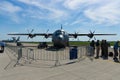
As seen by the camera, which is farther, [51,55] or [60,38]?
[60,38]

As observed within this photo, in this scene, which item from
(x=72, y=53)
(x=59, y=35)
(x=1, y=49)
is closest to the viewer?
(x=72, y=53)

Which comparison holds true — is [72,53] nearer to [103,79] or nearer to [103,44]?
[103,44]

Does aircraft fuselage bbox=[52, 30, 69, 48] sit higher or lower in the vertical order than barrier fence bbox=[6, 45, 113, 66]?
higher

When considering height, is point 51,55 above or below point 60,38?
below

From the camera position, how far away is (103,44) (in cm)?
2042

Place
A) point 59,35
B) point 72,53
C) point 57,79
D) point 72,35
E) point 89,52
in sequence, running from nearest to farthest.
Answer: point 57,79
point 72,53
point 89,52
point 59,35
point 72,35

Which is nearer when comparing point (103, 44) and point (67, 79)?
point (67, 79)


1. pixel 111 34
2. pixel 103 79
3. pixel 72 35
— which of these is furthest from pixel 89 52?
pixel 111 34

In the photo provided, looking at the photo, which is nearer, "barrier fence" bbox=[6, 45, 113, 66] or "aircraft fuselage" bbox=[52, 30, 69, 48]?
"barrier fence" bbox=[6, 45, 113, 66]

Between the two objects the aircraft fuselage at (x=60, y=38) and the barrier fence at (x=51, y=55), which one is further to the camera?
the aircraft fuselage at (x=60, y=38)

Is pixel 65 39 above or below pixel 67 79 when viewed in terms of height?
above

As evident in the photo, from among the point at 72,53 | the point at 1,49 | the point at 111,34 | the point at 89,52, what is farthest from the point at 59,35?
the point at 111,34

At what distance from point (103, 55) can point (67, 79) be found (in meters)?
12.4

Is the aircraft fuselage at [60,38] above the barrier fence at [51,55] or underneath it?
above
